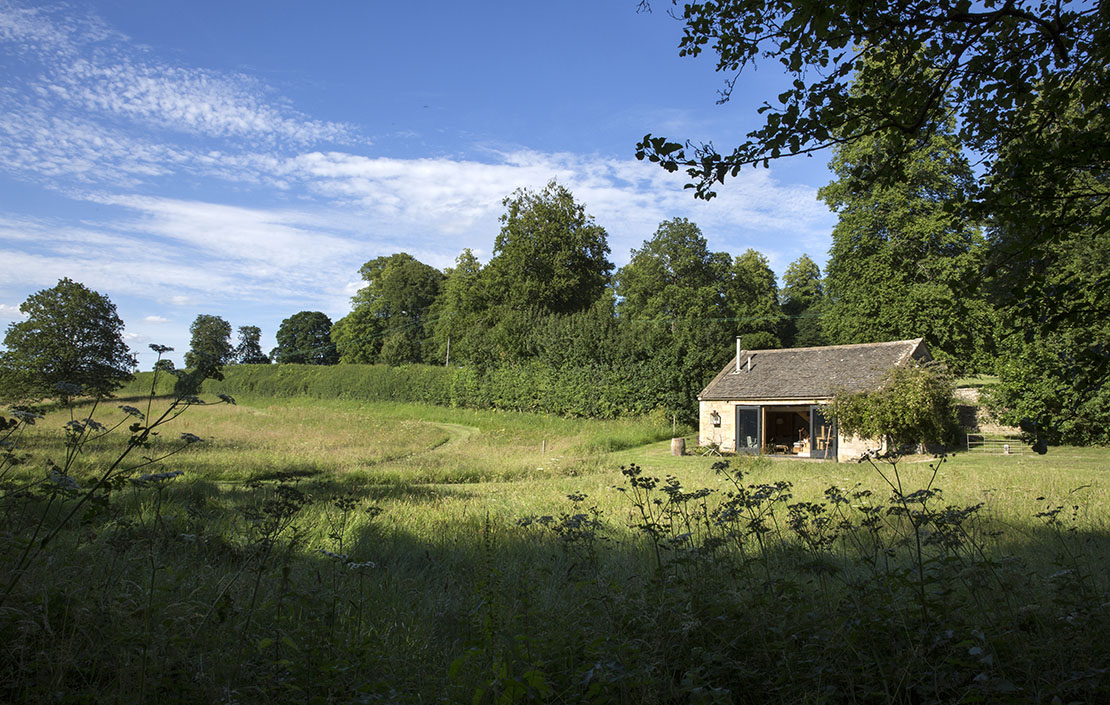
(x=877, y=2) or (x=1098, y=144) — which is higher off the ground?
(x=877, y=2)

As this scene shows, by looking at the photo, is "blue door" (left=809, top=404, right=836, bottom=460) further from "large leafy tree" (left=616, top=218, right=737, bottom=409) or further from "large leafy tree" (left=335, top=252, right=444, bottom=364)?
"large leafy tree" (left=335, top=252, right=444, bottom=364)

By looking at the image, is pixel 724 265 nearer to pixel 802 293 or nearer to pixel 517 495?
pixel 802 293

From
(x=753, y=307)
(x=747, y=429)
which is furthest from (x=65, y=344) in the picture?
(x=753, y=307)

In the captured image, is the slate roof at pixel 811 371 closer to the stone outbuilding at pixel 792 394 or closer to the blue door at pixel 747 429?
the stone outbuilding at pixel 792 394

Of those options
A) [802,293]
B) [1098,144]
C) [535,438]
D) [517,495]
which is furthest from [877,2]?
[802,293]

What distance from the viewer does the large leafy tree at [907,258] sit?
2934cm

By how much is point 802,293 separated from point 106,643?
58.7 meters

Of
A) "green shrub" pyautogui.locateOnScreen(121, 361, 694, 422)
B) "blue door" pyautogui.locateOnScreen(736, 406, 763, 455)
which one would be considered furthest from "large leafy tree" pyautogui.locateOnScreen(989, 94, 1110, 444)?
"green shrub" pyautogui.locateOnScreen(121, 361, 694, 422)

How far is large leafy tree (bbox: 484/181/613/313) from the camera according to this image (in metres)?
48.1

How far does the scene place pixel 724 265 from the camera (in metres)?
48.9

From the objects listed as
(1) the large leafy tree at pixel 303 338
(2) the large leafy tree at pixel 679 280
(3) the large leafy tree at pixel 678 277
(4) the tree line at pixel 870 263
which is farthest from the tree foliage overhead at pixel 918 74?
(1) the large leafy tree at pixel 303 338

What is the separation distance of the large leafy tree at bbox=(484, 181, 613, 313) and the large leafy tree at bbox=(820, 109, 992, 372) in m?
20.0

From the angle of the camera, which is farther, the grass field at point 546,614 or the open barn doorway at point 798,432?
the open barn doorway at point 798,432

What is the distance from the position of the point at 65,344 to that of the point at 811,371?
3011 centimetres
